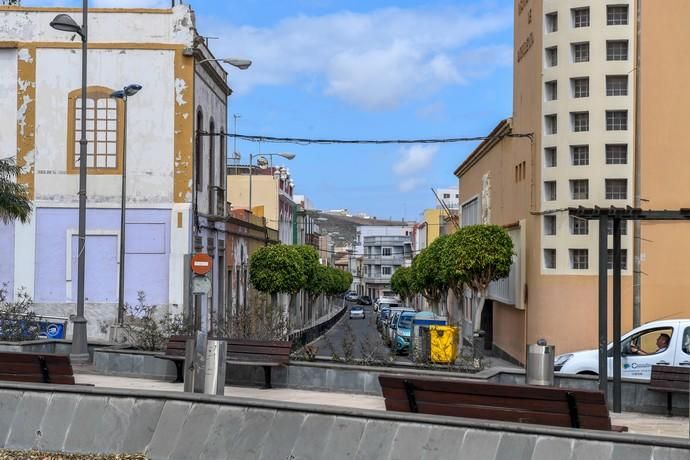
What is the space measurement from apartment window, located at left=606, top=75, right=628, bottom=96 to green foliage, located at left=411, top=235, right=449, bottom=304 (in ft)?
32.5

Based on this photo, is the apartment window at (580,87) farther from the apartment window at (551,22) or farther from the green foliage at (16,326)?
the green foliage at (16,326)

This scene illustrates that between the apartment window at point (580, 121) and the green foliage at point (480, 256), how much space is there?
6.12 metres

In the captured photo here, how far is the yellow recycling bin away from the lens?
1638cm

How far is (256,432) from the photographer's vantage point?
365 inches

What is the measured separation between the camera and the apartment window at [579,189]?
30078mm

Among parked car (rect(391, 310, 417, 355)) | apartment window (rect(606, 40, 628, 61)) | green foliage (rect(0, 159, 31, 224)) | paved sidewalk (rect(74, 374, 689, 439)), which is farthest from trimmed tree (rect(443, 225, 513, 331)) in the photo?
paved sidewalk (rect(74, 374, 689, 439))

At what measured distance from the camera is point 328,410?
9.12m

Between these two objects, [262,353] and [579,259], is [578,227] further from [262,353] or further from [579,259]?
[262,353]

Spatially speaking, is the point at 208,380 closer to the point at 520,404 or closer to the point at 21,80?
the point at 520,404

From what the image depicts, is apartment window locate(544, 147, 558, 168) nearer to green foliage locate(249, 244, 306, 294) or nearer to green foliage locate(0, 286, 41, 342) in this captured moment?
green foliage locate(249, 244, 306, 294)

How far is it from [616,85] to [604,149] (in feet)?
6.43

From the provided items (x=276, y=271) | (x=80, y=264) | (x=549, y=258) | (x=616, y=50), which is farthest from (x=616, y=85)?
(x=276, y=271)

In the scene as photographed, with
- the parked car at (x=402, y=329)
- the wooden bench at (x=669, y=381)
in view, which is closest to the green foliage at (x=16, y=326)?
the wooden bench at (x=669, y=381)

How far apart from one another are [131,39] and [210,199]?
21.5ft
